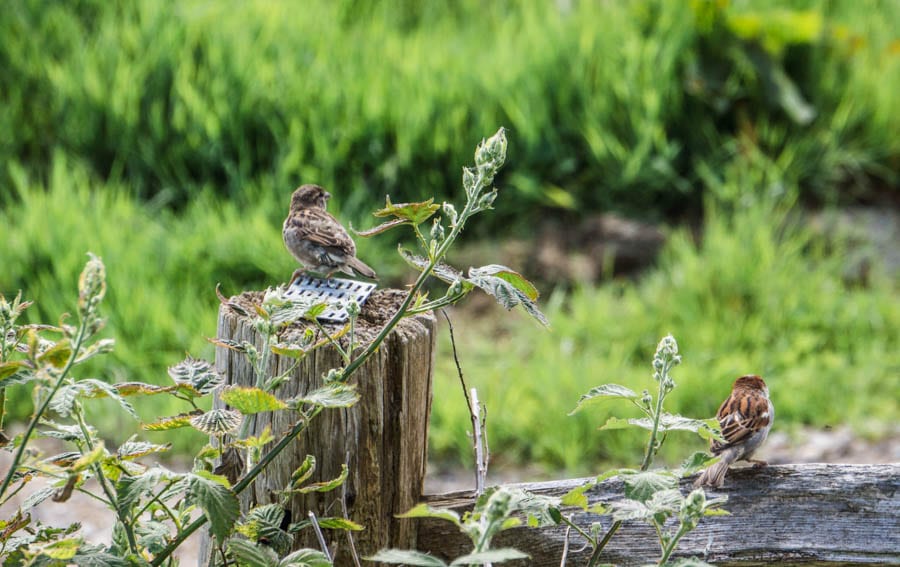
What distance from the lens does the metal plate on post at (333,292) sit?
2.25m

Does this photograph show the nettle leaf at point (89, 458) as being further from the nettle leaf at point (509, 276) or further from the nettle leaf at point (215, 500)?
the nettle leaf at point (509, 276)

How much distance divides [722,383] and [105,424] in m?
2.81

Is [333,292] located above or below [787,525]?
above

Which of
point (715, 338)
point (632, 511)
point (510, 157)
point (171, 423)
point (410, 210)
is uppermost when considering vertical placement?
point (510, 157)

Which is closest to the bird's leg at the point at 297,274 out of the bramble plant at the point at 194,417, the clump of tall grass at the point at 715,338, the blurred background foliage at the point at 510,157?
the bramble plant at the point at 194,417

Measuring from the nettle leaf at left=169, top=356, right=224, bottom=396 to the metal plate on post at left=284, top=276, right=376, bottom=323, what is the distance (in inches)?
11.8

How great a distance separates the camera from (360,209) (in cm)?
618

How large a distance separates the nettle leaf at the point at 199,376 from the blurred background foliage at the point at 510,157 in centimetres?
328

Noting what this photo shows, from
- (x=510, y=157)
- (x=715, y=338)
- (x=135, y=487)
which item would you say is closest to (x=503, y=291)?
(x=135, y=487)

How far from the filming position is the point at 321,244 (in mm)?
2748

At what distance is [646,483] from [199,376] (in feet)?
2.53

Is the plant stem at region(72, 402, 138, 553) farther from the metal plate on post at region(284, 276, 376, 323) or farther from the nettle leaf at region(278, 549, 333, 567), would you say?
the metal plate on post at region(284, 276, 376, 323)

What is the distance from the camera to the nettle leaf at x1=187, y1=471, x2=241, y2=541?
168cm

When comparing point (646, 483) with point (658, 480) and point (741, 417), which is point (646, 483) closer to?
point (658, 480)
